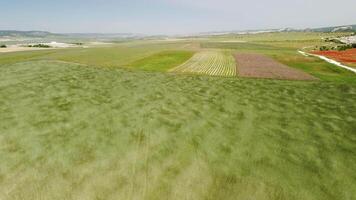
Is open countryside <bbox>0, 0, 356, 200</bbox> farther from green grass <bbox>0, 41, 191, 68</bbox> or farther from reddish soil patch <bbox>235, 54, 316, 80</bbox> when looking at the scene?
green grass <bbox>0, 41, 191, 68</bbox>

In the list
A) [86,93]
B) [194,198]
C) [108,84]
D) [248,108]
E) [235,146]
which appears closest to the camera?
[194,198]

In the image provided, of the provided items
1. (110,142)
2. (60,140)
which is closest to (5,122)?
(60,140)

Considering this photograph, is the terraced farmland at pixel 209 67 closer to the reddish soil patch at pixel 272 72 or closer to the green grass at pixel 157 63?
the reddish soil patch at pixel 272 72

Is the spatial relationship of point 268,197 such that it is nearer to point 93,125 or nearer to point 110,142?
point 110,142

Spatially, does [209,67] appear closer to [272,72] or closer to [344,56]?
[272,72]

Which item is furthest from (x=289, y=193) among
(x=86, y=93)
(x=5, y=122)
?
(x=86, y=93)

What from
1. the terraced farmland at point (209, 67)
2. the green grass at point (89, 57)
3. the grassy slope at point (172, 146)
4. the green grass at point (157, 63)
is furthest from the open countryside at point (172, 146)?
the green grass at point (89, 57)

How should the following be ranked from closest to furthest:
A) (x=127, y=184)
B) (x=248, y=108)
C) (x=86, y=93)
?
1. (x=127, y=184)
2. (x=248, y=108)
3. (x=86, y=93)

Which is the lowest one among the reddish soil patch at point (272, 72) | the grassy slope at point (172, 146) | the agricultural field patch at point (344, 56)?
the agricultural field patch at point (344, 56)

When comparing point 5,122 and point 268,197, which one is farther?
point 5,122
